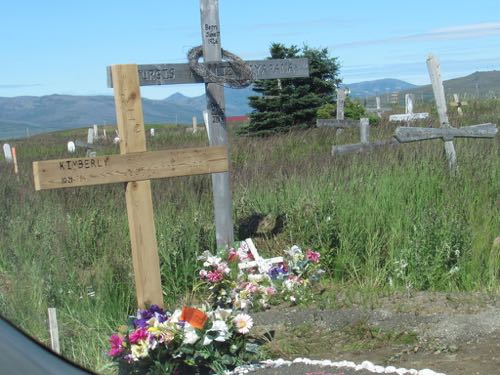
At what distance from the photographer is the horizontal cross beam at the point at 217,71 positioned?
21.8 ft

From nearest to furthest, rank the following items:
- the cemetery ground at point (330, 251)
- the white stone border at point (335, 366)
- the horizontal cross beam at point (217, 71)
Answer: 1. the white stone border at point (335, 366)
2. the cemetery ground at point (330, 251)
3. the horizontal cross beam at point (217, 71)

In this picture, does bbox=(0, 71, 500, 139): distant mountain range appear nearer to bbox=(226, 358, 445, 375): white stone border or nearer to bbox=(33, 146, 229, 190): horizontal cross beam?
bbox=(33, 146, 229, 190): horizontal cross beam

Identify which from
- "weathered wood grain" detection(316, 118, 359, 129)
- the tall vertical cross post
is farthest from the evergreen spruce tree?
the tall vertical cross post

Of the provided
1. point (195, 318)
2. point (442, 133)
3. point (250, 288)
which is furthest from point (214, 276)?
point (442, 133)

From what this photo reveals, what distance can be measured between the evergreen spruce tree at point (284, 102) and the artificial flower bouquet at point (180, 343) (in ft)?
61.5

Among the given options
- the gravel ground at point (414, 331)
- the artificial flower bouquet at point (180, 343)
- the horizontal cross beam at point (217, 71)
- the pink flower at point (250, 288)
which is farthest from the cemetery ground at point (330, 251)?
the horizontal cross beam at point (217, 71)

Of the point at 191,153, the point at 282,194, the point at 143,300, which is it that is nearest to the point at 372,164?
the point at 282,194

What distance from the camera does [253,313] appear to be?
18.4ft

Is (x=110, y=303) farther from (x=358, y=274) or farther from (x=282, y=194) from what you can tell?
(x=282, y=194)

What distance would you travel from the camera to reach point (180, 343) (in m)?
4.28

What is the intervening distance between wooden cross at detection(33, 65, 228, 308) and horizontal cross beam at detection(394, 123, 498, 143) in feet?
15.7

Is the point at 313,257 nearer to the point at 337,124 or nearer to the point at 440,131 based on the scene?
the point at 440,131

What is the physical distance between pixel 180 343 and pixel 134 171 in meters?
1.51

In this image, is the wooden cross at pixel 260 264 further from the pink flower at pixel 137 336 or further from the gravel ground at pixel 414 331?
the pink flower at pixel 137 336
